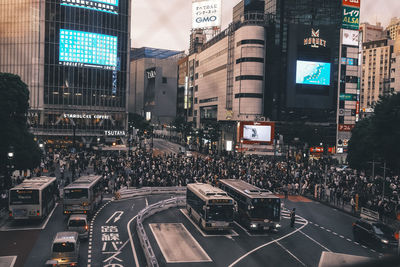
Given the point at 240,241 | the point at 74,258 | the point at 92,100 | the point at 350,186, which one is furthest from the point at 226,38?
the point at 74,258

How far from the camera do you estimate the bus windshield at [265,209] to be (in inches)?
986

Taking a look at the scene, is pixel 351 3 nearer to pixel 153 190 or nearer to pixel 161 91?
pixel 153 190

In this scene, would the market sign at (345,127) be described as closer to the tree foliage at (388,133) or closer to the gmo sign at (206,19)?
the gmo sign at (206,19)

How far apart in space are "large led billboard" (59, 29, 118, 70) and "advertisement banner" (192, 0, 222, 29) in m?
29.2

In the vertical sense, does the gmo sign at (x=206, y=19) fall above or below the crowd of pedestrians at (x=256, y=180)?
above

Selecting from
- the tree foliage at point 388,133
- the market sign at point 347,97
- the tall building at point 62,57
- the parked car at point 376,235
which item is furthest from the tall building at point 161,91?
the parked car at point 376,235

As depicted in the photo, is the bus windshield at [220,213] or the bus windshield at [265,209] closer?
the bus windshield at [220,213]

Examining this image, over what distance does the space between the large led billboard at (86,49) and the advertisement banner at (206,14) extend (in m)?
29.2

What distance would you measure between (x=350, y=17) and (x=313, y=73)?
53.7 ft

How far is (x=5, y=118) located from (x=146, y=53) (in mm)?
158310

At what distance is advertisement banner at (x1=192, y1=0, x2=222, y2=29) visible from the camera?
3967 inches

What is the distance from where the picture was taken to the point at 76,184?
27.8 metres

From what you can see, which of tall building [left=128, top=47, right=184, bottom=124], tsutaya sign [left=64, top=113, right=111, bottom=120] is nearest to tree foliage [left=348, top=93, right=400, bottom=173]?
tsutaya sign [left=64, top=113, right=111, bottom=120]

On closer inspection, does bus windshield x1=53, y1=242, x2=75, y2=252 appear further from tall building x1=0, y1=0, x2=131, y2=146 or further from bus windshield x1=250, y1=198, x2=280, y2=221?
tall building x1=0, y1=0, x2=131, y2=146
